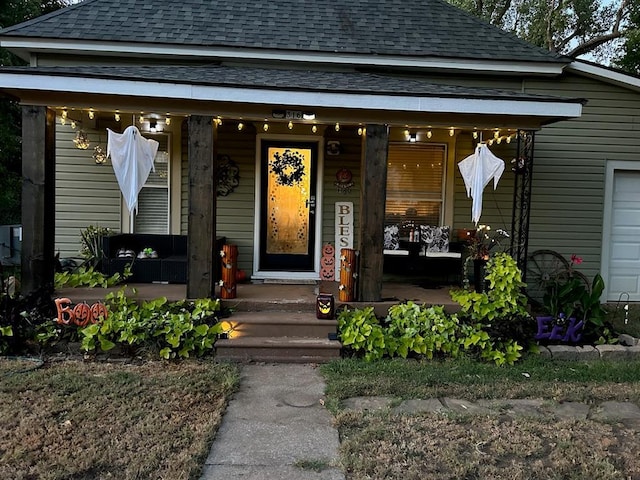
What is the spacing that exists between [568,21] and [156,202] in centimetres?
1801

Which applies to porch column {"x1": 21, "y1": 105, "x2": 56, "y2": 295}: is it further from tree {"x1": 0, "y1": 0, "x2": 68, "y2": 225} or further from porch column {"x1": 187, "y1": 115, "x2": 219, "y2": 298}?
tree {"x1": 0, "y1": 0, "x2": 68, "y2": 225}

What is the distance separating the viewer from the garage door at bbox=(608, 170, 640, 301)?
24.1 feet

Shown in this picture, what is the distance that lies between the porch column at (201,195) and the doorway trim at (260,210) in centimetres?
199

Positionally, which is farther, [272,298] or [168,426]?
[272,298]

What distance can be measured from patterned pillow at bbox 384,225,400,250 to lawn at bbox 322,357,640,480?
2371 millimetres

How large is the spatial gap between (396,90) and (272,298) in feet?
8.81

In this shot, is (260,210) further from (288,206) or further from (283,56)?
(283,56)

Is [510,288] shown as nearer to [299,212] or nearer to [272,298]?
[272,298]

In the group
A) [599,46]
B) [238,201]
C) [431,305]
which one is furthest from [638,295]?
[599,46]

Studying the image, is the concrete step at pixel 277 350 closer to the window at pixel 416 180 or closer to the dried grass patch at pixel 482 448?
the dried grass patch at pixel 482 448

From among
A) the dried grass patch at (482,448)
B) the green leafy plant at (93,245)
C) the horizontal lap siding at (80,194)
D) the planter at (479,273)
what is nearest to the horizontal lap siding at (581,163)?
the planter at (479,273)

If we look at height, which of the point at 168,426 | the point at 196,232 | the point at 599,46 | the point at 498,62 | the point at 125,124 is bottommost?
the point at 168,426

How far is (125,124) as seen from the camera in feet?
22.9

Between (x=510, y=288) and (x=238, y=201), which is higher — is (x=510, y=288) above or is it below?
below
